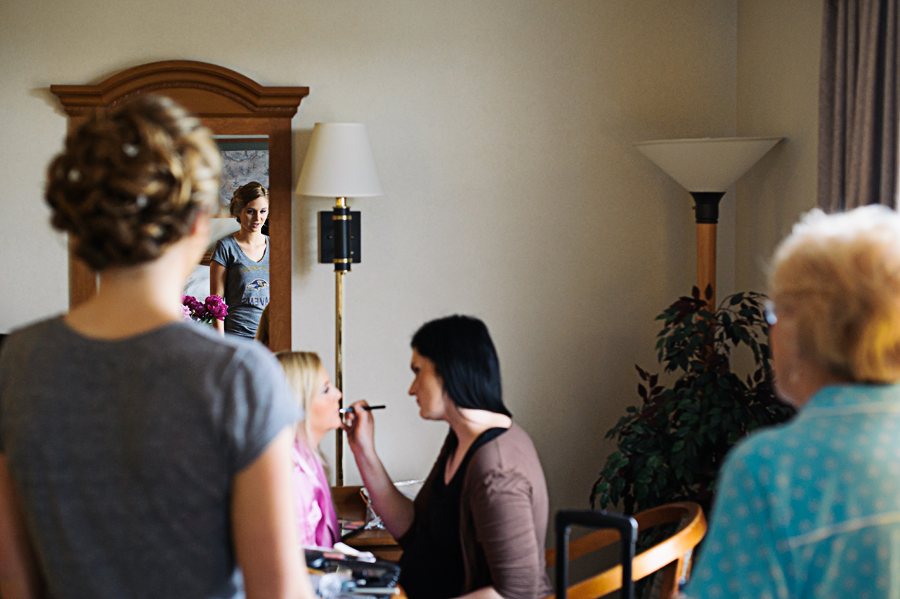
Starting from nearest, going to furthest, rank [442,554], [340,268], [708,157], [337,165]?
[442,554], [708,157], [337,165], [340,268]

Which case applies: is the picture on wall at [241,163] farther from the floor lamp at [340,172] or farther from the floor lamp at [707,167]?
the floor lamp at [707,167]

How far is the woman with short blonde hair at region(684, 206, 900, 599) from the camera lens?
889 millimetres

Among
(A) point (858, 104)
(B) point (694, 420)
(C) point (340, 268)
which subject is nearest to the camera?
(A) point (858, 104)

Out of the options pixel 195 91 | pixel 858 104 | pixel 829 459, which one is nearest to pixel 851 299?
pixel 829 459

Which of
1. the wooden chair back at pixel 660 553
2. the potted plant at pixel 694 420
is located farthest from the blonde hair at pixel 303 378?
the potted plant at pixel 694 420

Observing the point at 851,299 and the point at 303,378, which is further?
the point at 303,378

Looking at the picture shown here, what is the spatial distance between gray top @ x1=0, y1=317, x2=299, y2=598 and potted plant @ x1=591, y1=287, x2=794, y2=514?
1.88 metres

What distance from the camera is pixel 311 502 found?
2100 mm

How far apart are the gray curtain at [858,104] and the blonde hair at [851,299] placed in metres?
Answer: 1.39

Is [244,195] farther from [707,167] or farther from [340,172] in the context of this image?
[707,167]

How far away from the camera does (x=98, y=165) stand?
0.86m

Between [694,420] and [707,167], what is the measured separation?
0.84 meters

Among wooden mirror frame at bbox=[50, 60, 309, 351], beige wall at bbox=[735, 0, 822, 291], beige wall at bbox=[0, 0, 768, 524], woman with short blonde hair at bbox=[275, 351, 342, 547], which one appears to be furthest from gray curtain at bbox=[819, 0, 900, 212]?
wooden mirror frame at bbox=[50, 60, 309, 351]

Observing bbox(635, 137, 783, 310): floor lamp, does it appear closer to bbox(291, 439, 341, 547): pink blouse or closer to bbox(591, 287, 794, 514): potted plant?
bbox(591, 287, 794, 514): potted plant
